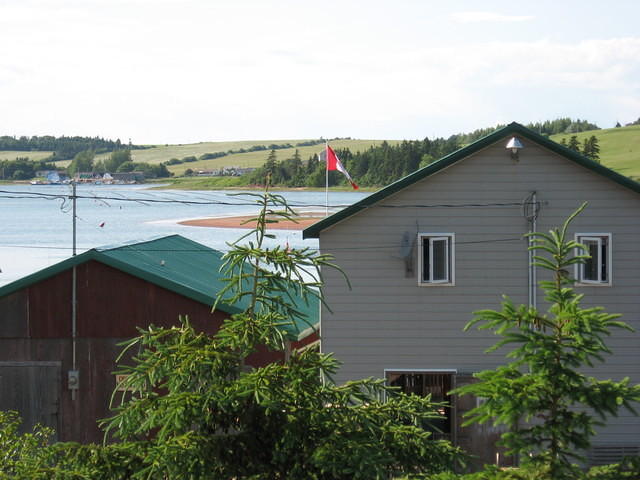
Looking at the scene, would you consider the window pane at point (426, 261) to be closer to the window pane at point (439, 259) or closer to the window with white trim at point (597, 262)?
the window pane at point (439, 259)

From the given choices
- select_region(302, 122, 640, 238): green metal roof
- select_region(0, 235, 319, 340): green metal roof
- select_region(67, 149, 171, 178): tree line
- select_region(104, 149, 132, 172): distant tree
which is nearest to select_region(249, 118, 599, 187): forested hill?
select_region(0, 235, 319, 340): green metal roof

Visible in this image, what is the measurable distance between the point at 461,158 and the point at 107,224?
169ft

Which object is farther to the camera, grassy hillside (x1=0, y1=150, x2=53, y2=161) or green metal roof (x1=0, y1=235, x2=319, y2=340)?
grassy hillside (x1=0, y1=150, x2=53, y2=161)

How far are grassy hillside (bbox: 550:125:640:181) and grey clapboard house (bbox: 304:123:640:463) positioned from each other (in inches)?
4138

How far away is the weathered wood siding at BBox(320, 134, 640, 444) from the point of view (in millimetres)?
19547

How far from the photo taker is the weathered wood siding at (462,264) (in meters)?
19.5

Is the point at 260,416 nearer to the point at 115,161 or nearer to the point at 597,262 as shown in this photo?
the point at 597,262

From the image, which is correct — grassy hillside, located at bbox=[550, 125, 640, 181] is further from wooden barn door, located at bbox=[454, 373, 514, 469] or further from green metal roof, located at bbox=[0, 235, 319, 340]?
wooden barn door, located at bbox=[454, 373, 514, 469]

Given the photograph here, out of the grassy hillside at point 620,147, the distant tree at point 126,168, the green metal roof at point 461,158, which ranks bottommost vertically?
the green metal roof at point 461,158

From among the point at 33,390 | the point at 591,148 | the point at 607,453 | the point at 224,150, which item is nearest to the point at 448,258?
the point at 607,453

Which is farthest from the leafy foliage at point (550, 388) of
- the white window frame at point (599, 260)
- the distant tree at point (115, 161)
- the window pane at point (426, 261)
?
the distant tree at point (115, 161)

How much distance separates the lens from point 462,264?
1962 cm

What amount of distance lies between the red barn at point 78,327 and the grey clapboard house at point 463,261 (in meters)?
2.28

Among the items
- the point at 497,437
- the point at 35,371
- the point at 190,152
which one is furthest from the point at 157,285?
the point at 190,152
